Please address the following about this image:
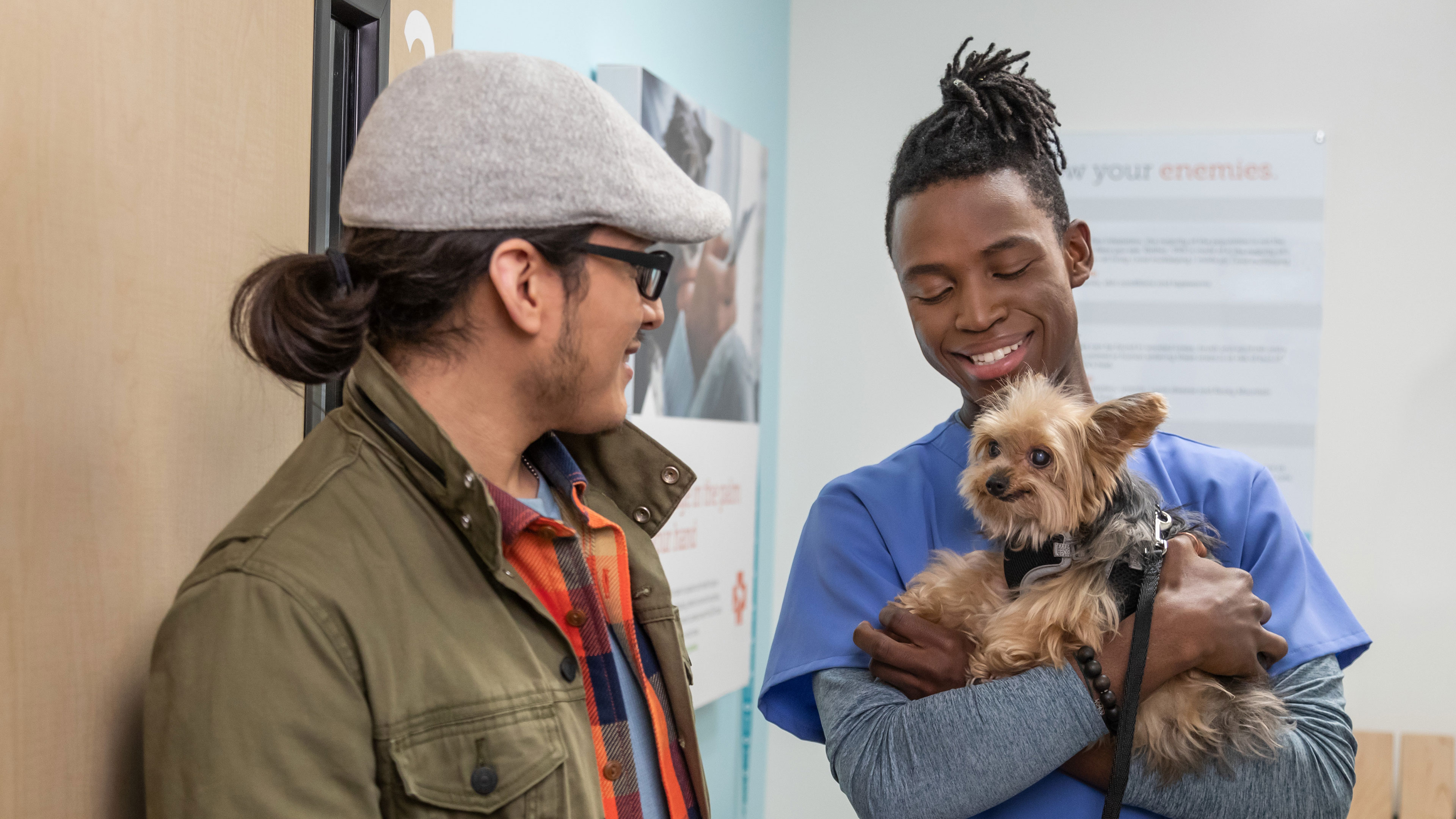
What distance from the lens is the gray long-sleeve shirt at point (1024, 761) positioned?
1.16m

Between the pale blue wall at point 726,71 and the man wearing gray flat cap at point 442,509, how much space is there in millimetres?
1150

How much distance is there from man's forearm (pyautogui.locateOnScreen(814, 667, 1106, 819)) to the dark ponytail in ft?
2.12

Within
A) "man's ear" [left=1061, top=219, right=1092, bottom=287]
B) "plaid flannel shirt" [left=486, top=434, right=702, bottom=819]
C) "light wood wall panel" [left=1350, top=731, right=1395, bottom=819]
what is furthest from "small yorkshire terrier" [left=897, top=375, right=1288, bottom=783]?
"light wood wall panel" [left=1350, top=731, right=1395, bottom=819]

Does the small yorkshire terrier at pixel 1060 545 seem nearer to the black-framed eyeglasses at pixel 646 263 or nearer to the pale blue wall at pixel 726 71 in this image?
the black-framed eyeglasses at pixel 646 263

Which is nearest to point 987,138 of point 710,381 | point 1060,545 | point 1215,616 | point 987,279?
point 987,279

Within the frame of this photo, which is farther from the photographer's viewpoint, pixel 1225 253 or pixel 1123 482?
pixel 1225 253

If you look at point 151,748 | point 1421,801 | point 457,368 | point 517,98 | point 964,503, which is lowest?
point 1421,801

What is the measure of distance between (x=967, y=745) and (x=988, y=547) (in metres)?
0.38

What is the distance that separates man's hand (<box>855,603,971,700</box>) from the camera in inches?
49.6

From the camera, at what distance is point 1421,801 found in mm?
3092

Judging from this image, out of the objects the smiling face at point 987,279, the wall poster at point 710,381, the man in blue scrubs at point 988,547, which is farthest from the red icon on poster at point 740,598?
the smiling face at point 987,279

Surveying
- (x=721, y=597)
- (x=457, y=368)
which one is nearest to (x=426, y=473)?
(x=457, y=368)

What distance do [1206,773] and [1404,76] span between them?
3.01 metres

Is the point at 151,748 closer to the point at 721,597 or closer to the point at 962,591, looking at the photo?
the point at 962,591
